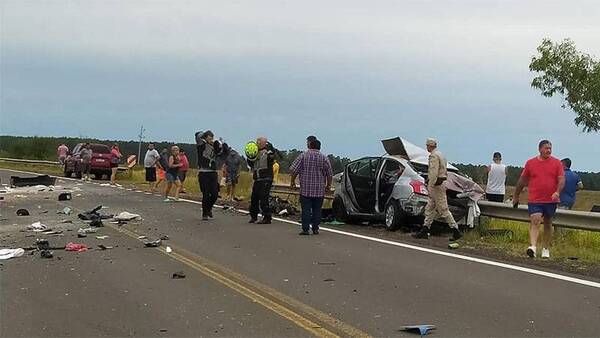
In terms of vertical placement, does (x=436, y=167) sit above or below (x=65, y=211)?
→ above

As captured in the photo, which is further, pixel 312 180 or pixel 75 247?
pixel 312 180

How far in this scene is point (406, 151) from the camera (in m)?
15.1

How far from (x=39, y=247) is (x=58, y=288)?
3236mm

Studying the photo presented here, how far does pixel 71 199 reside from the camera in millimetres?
21406

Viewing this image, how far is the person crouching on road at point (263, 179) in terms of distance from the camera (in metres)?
16.0

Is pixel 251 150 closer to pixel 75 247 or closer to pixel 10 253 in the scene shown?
pixel 75 247

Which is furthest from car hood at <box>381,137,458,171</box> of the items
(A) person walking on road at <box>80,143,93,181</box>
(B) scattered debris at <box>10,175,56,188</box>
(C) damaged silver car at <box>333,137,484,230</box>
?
(A) person walking on road at <box>80,143,93,181</box>

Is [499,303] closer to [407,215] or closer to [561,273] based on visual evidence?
[561,273]

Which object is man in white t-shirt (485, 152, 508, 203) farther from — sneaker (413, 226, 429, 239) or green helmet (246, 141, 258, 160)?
green helmet (246, 141, 258, 160)

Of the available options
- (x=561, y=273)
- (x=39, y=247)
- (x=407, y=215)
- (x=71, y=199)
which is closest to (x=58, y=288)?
(x=39, y=247)

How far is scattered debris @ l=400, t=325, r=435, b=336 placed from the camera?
6398 mm

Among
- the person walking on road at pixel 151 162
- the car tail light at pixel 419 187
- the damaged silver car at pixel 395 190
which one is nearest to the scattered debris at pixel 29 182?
the person walking on road at pixel 151 162

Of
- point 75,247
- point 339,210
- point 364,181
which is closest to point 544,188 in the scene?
point 364,181

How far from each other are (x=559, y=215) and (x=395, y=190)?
3.13m
